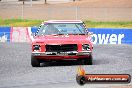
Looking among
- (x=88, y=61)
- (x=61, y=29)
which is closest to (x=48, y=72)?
(x=88, y=61)

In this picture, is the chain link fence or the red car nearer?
the red car

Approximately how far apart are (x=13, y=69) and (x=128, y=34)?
16589 millimetres

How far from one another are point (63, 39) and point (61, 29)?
4.01 ft

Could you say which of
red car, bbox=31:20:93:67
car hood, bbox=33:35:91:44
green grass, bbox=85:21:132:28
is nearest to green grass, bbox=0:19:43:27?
green grass, bbox=85:21:132:28

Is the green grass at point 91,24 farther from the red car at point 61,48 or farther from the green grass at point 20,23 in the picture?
the red car at point 61,48

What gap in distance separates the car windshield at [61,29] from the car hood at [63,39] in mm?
450

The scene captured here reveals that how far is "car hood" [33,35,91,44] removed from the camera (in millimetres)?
17562

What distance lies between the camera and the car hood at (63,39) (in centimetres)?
1756

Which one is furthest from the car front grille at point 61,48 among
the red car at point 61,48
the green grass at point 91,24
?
the green grass at point 91,24

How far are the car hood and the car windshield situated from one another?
0.45 meters

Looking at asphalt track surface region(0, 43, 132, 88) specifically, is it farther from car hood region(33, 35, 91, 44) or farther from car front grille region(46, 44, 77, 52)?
car hood region(33, 35, 91, 44)

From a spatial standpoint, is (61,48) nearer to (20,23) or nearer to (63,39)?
(63,39)

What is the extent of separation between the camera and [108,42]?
3344cm

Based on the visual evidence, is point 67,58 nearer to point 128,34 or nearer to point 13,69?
point 13,69
